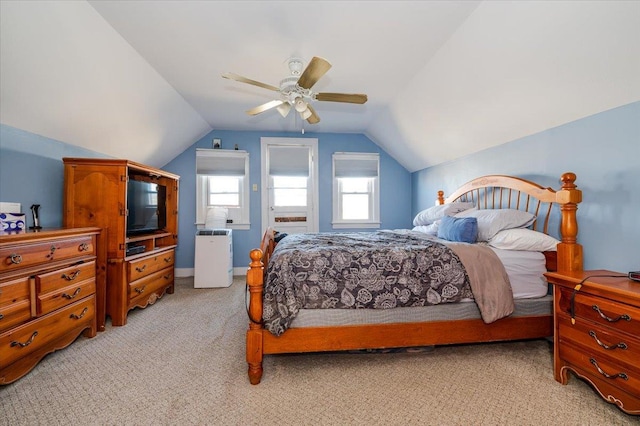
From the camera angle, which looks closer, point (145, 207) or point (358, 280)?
point (358, 280)

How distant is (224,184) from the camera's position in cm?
475

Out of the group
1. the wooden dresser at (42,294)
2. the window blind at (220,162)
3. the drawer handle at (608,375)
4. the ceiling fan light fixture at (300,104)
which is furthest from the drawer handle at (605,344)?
the window blind at (220,162)

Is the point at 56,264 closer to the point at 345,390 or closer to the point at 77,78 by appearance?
the point at 77,78

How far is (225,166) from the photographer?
466cm

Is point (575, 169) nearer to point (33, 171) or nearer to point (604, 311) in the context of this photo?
point (604, 311)

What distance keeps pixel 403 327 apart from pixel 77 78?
3220 mm

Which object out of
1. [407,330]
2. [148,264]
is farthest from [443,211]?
[148,264]

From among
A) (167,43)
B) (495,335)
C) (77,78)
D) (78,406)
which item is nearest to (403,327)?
(495,335)

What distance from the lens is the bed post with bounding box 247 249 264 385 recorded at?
5.79ft

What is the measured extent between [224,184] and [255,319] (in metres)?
3.41

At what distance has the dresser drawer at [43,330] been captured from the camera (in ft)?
5.46

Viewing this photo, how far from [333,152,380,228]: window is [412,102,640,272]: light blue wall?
2.57m

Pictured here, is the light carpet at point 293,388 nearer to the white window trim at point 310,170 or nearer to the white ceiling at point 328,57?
the white ceiling at point 328,57

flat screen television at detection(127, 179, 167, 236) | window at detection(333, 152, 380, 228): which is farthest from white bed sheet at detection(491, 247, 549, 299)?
flat screen television at detection(127, 179, 167, 236)
